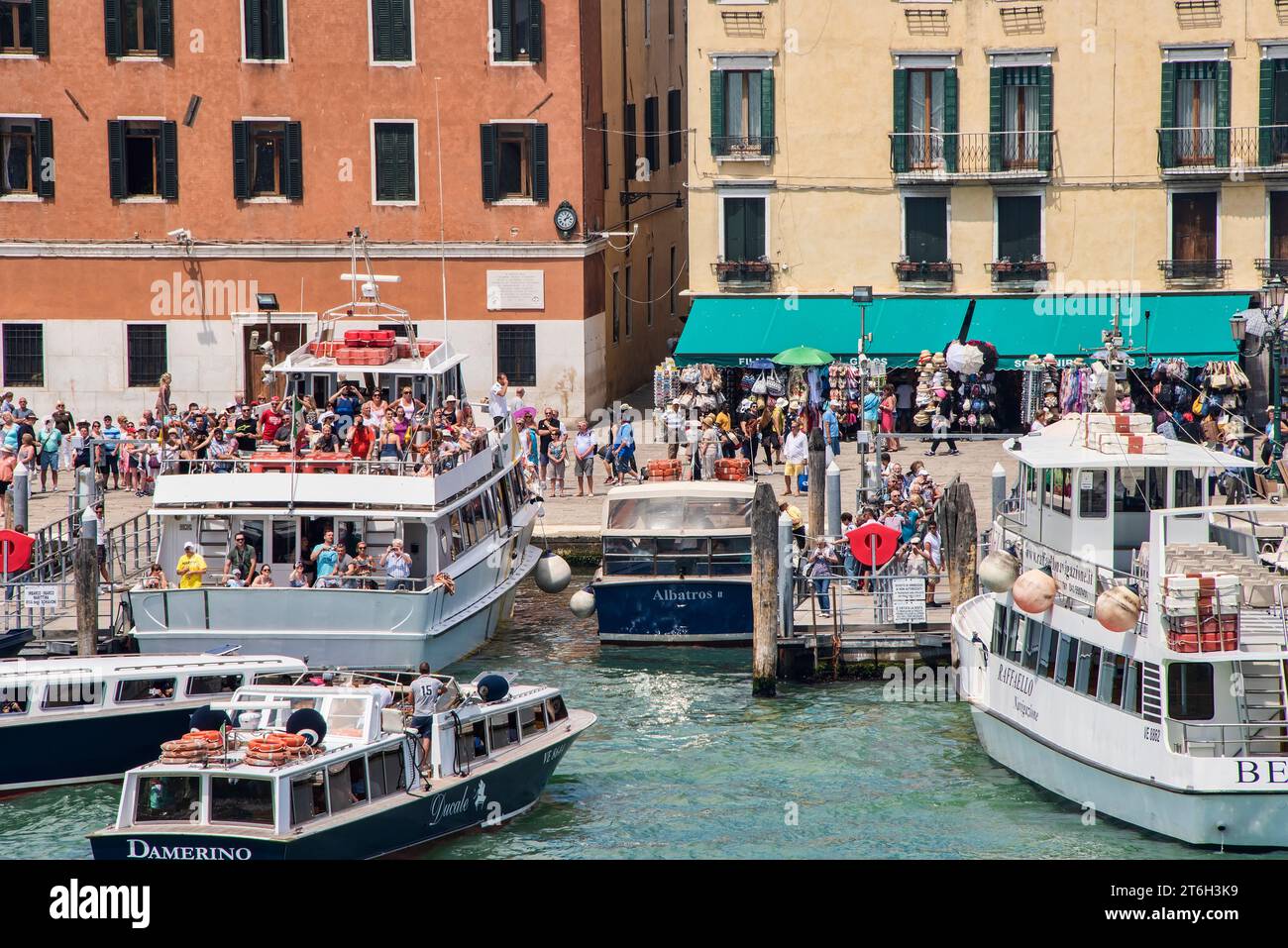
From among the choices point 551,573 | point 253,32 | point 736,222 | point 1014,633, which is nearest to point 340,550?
point 551,573

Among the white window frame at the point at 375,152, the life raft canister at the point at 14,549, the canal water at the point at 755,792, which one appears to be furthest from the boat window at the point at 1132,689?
the white window frame at the point at 375,152

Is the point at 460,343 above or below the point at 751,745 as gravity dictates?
above

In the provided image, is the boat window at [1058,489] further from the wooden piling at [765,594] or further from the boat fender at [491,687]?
the boat fender at [491,687]

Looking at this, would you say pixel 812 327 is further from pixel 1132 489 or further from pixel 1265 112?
pixel 1132 489

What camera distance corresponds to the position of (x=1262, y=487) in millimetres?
37219

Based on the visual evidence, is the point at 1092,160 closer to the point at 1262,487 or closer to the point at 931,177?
the point at 931,177

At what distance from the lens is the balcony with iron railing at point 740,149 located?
160 ft

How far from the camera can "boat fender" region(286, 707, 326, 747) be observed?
23719mm

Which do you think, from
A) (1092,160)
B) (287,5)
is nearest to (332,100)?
(287,5)

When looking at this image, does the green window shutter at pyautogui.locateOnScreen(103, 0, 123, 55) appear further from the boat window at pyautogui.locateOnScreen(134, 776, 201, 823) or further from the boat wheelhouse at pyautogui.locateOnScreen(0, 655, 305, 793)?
the boat window at pyautogui.locateOnScreen(134, 776, 201, 823)

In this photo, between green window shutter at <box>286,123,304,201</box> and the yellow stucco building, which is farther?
green window shutter at <box>286,123,304,201</box>

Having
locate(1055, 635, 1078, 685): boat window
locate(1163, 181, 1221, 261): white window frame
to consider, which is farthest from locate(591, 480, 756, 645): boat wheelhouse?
locate(1163, 181, 1221, 261): white window frame

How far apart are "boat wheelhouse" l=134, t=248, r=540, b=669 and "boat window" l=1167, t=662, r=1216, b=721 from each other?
1146cm

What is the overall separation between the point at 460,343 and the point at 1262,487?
1931 centimetres
